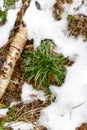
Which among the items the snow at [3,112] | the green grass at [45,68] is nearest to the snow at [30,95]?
the green grass at [45,68]

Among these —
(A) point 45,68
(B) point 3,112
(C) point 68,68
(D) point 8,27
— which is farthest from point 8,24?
(B) point 3,112

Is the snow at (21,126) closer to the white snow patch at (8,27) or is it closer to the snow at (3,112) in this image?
the snow at (3,112)

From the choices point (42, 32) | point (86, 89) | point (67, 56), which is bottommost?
point (86, 89)

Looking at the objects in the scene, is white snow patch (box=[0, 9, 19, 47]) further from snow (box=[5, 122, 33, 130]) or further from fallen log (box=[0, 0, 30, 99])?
snow (box=[5, 122, 33, 130])

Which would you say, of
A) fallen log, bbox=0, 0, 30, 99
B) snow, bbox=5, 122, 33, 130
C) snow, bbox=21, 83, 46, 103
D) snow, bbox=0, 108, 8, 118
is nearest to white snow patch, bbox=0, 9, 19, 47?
fallen log, bbox=0, 0, 30, 99

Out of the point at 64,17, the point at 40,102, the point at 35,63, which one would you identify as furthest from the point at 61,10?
the point at 40,102

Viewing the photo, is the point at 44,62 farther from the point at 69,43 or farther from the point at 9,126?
the point at 9,126

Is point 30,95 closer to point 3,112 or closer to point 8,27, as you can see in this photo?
point 3,112
